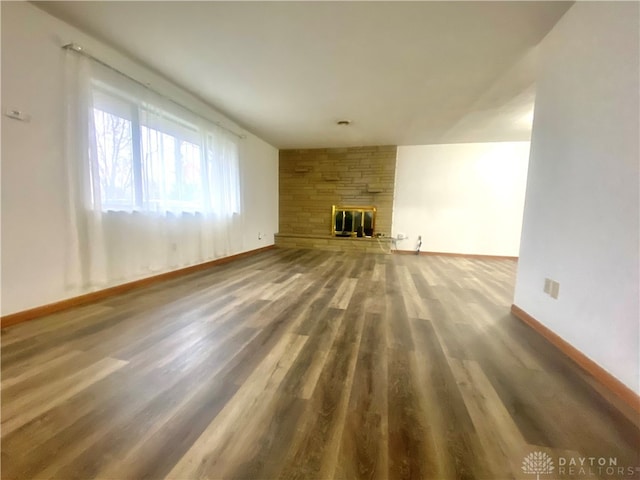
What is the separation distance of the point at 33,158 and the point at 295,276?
2.53m

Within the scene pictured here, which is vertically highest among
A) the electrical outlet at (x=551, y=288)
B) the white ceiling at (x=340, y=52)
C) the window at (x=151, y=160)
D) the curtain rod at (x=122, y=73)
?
the white ceiling at (x=340, y=52)

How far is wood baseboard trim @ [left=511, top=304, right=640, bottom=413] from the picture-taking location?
1.13 metres

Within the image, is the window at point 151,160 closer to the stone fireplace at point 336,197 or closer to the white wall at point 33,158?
the white wall at point 33,158

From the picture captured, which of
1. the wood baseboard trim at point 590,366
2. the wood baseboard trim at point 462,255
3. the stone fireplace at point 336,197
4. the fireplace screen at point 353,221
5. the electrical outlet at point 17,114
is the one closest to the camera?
the wood baseboard trim at point 590,366

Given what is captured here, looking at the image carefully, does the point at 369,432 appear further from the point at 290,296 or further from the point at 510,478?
the point at 290,296

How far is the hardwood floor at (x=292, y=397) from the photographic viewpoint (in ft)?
2.74

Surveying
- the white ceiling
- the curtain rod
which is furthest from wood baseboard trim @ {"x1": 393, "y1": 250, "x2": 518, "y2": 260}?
the curtain rod

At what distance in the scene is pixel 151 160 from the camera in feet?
8.68

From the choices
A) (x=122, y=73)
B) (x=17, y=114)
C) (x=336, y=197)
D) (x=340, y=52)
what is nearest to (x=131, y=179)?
(x=17, y=114)

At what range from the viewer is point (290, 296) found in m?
2.52

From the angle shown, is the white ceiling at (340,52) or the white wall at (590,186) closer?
the white wall at (590,186)

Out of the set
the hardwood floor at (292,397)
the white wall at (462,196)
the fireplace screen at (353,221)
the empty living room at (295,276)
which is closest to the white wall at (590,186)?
the empty living room at (295,276)

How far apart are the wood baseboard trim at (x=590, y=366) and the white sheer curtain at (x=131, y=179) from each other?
350 cm

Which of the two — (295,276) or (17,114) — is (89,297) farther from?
(295,276)
